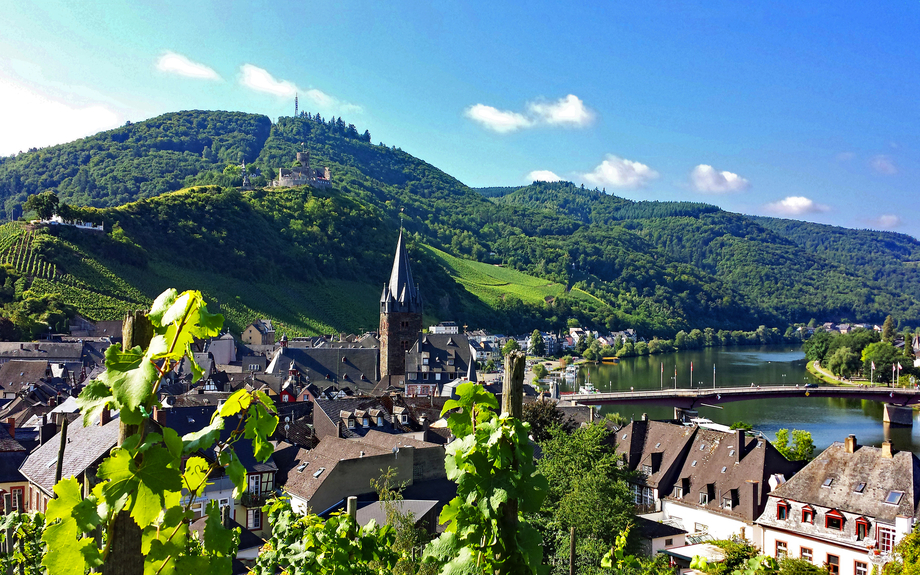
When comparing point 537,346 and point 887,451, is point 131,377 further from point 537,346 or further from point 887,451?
point 537,346

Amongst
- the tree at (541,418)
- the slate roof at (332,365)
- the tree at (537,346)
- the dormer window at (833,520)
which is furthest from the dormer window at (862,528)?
the tree at (537,346)

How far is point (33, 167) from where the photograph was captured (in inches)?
6939

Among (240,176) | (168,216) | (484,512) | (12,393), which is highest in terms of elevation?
(240,176)

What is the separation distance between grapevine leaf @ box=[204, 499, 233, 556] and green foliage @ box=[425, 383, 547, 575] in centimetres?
164

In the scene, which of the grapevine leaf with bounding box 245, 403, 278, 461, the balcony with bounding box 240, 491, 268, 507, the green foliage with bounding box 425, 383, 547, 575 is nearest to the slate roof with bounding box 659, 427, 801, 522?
the balcony with bounding box 240, 491, 268, 507

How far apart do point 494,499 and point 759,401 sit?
75797 millimetres

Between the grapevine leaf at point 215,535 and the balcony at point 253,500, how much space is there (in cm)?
2122

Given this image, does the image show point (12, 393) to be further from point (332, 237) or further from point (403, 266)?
point (332, 237)

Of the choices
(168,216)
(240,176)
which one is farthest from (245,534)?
(240,176)

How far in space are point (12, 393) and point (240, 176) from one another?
403ft

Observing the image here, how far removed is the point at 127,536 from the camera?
257 centimetres

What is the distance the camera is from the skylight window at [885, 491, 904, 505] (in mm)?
21156

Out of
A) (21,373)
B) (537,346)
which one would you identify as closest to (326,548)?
(21,373)

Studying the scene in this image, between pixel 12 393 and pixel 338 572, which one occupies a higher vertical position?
pixel 338 572
